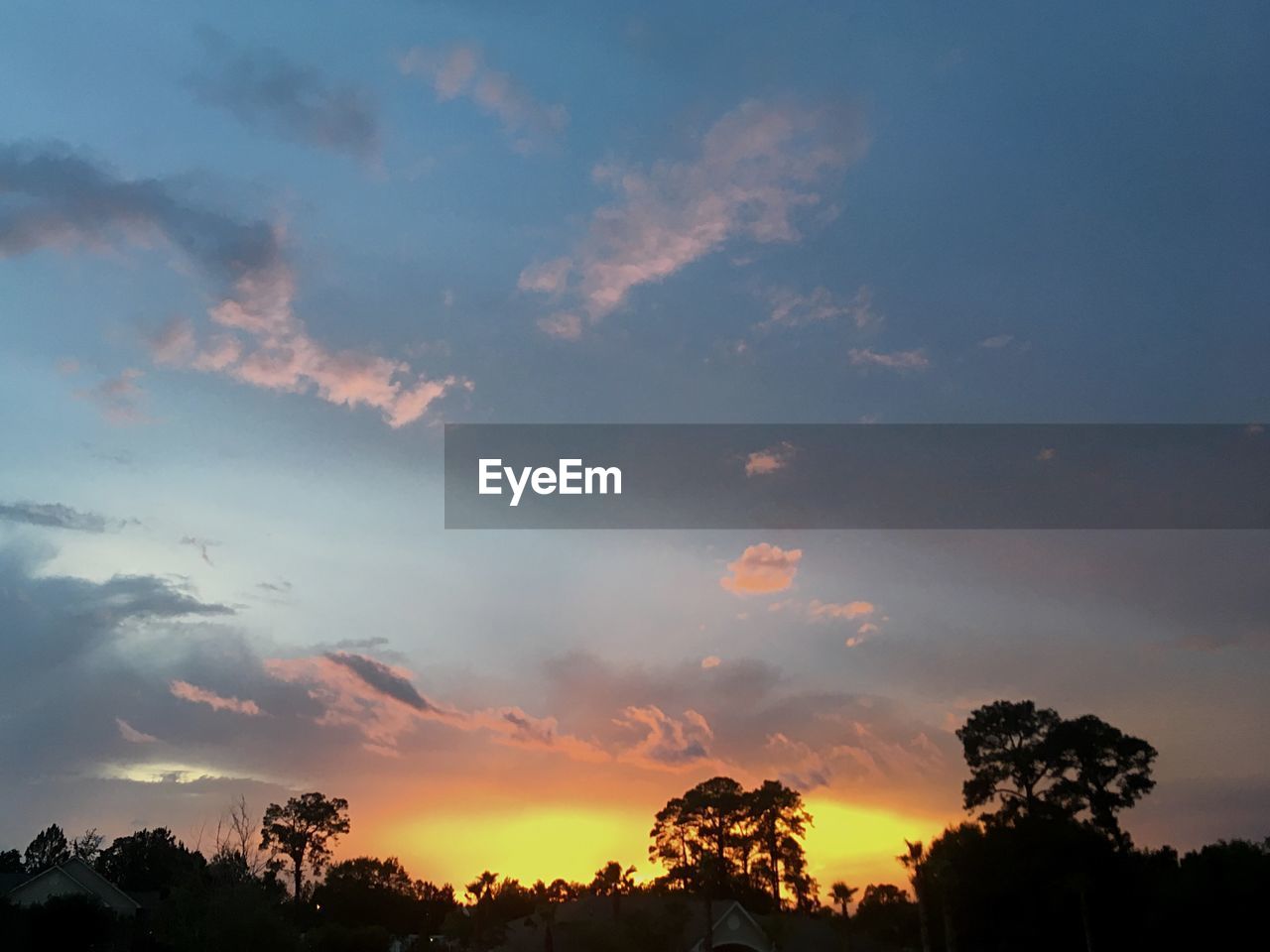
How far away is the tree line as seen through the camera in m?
53.4

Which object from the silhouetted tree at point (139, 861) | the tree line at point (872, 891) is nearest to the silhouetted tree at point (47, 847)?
the silhouetted tree at point (139, 861)

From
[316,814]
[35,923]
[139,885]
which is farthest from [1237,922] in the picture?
[139,885]

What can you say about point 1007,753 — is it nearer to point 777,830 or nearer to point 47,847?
point 777,830

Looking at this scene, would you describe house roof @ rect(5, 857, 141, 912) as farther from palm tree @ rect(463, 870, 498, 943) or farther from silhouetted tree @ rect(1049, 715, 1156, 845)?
silhouetted tree @ rect(1049, 715, 1156, 845)

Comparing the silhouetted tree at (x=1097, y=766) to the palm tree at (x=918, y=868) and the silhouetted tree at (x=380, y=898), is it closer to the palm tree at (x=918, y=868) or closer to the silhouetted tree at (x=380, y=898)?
the palm tree at (x=918, y=868)

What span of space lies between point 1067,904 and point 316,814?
7667 centimetres

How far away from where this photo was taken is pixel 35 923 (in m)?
56.4

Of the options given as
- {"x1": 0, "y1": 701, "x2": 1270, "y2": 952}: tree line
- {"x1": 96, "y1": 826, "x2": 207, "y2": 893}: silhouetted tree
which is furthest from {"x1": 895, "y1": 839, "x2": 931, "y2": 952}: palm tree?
{"x1": 96, "y1": 826, "x2": 207, "y2": 893}: silhouetted tree

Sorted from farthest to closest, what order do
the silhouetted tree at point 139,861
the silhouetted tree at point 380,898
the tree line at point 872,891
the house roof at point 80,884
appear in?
1. the silhouetted tree at point 139,861
2. the silhouetted tree at point 380,898
3. the house roof at point 80,884
4. the tree line at point 872,891

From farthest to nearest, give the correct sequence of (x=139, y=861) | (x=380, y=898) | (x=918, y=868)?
(x=139, y=861) < (x=380, y=898) < (x=918, y=868)

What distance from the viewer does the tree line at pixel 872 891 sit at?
5344cm

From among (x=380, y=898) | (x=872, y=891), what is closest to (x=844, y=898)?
(x=872, y=891)

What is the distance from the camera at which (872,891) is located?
7719cm

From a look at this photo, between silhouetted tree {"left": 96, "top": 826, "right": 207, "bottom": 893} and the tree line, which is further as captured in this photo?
silhouetted tree {"left": 96, "top": 826, "right": 207, "bottom": 893}
